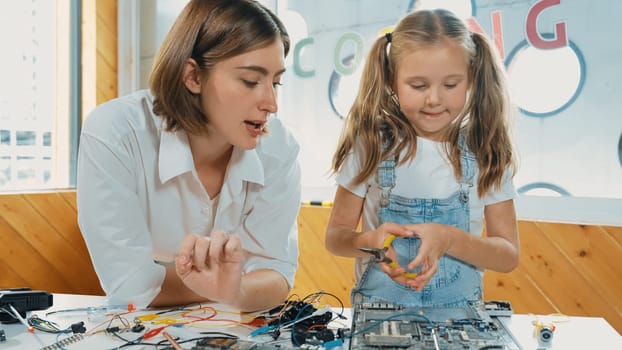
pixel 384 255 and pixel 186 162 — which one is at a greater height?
pixel 186 162

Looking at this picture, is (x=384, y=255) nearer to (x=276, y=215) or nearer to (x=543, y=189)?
(x=276, y=215)

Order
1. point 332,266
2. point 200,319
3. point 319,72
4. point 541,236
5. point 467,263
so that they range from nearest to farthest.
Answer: point 200,319 → point 467,263 → point 541,236 → point 332,266 → point 319,72

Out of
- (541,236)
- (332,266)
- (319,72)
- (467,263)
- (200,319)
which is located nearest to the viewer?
(200,319)

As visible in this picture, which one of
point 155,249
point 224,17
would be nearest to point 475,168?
point 224,17

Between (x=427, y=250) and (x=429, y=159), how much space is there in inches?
14.7

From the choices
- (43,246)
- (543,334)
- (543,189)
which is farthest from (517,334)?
(43,246)

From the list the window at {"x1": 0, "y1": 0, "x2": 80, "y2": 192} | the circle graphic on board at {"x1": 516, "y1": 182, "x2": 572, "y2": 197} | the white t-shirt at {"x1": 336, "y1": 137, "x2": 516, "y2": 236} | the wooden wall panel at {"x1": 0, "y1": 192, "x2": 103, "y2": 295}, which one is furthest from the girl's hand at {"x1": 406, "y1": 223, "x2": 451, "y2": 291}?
the window at {"x1": 0, "y1": 0, "x2": 80, "y2": 192}

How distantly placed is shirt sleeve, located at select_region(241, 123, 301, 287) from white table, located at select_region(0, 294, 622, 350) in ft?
0.86

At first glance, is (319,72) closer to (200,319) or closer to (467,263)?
(467,263)

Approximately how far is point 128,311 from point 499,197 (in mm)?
898

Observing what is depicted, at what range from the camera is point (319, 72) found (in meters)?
2.89

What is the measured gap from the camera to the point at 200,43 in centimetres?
131

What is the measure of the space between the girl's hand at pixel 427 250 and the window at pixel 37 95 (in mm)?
2232

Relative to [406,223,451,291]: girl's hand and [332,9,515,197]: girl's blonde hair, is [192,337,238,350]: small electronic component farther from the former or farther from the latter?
[332,9,515,197]: girl's blonde hair
